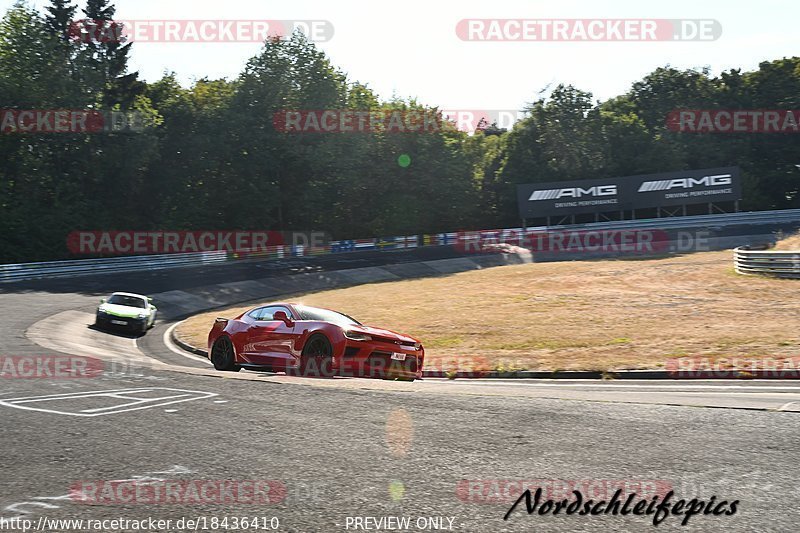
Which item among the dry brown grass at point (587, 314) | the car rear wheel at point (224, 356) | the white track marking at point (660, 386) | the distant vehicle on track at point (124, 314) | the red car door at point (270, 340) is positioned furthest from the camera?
the distant vehicle on track at point (124, 314)

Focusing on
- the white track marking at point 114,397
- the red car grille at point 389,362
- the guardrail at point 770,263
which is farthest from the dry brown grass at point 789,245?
the white track marking at point 114,397

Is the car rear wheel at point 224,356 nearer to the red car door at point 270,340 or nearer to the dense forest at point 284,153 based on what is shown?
the red car door at point 270,340

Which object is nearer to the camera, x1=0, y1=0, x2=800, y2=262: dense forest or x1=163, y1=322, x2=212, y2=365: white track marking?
x1=163, y1=322, x2=212, y2=365: white track marking

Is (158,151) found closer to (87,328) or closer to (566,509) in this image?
(87,328)

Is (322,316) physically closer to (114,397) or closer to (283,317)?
(283,317)

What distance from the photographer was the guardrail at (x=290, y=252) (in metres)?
38.5

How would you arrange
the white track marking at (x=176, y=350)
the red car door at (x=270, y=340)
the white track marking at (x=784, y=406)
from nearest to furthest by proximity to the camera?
the white track marking at (x=784, y=406)
the red car door at (x=270, y=340)
the white track marking at (x=176, y=350)

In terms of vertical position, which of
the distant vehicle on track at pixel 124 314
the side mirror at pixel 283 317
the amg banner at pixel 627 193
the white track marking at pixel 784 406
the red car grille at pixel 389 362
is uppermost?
the amg banner at pixel 627 193

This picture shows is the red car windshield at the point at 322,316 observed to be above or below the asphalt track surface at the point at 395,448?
above

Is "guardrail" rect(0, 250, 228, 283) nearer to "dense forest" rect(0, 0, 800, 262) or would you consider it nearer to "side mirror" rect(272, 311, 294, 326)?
"dense forest" rect(0, 0, 800, 262)

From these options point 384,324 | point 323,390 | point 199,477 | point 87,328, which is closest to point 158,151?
point 87,328

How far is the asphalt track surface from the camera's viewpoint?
5.48 metres

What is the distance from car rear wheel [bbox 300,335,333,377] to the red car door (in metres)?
0.35

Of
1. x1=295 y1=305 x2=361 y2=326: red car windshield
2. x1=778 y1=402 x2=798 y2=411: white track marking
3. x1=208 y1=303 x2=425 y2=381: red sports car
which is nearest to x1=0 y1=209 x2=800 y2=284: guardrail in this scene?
x1=208 y1=303 x2=425 y2=381: red sports car
